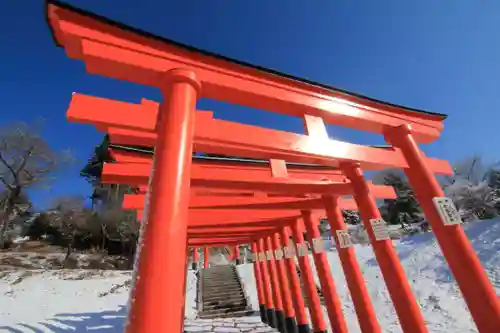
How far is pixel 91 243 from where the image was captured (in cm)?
2291

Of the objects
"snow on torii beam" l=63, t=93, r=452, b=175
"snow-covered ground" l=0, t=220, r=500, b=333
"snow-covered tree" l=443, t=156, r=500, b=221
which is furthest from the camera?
"snow-covered tree" l=443, t=156, r=500, b=221

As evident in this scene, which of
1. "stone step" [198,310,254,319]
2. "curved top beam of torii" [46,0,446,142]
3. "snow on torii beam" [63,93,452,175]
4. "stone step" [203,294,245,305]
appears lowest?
"stone step" [198,310,254,319]

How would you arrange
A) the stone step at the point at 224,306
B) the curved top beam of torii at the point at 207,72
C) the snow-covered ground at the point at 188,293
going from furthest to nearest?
the stone step at the point at 224,306, the snow-covered ground at the point at 188,293, the curved top beam of torii at the point at 207,72

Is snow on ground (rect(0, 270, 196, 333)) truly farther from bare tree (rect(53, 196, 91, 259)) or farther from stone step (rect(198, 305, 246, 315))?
bare tree (rect(53, 196, 91, 259))

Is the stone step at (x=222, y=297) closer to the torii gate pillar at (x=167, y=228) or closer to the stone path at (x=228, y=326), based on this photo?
the stone path at (x=228, y=326)

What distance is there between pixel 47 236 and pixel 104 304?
17.1 m

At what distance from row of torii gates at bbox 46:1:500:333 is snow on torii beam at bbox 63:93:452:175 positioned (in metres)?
0.01

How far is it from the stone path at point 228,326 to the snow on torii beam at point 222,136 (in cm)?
875

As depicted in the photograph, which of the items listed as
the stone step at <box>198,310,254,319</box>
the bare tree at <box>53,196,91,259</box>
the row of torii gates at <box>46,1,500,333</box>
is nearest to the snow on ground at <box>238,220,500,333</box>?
the stone step at <box>198,310,254,319</box>

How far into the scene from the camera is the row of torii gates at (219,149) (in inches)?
64.5

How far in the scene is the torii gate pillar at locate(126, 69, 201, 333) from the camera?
4.49 ft

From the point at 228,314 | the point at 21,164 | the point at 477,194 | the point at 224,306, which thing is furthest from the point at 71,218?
the point at 477,194

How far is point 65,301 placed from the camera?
1179cm

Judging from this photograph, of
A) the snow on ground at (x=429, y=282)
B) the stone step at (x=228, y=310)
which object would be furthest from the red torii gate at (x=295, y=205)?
the stone step at (x=228, y=310)
